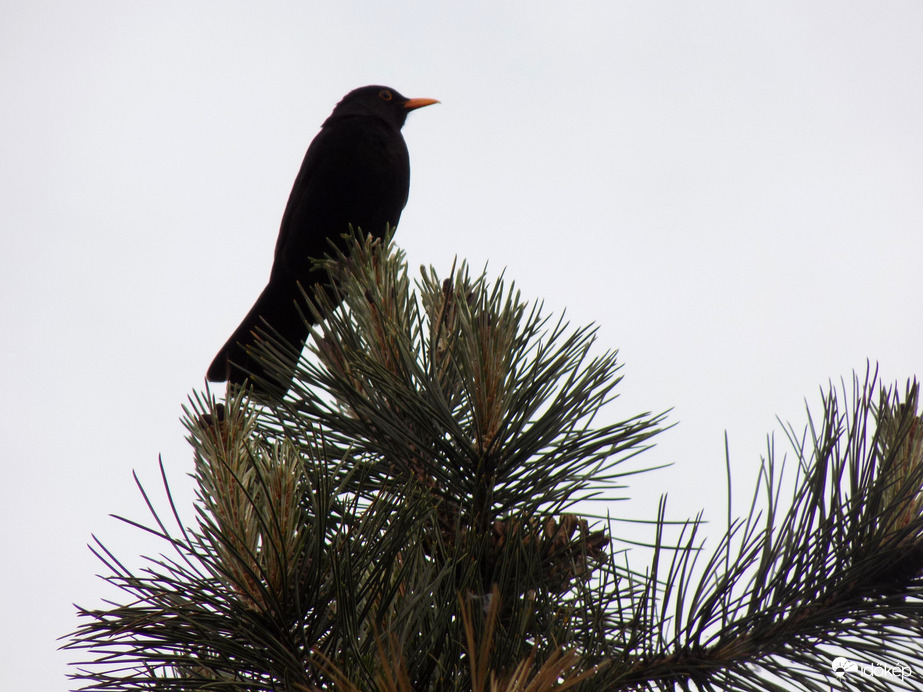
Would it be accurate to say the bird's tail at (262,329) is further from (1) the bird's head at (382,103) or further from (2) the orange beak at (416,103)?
(2) the orange beak at (416,103)

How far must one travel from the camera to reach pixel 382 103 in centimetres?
543

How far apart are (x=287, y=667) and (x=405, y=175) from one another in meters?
3.70

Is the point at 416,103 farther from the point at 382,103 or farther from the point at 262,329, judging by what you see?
the point at 262,329

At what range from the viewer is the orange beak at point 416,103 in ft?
18.1

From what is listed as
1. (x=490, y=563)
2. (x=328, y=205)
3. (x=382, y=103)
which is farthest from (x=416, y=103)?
(x=490, y=563)

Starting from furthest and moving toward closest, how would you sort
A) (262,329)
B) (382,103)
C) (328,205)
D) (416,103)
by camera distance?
(416,103) < (382,103) < (328,205) < (262,329)

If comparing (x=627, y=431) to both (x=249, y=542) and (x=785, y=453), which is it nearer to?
(x=785, y=453)

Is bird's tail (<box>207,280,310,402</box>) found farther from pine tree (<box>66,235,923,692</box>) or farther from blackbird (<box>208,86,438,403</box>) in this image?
pine tree (<box>66,235,923,692</box>)

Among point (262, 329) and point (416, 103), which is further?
point (416, 103)

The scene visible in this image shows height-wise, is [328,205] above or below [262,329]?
above

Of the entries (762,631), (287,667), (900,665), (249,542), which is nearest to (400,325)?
(249,542)

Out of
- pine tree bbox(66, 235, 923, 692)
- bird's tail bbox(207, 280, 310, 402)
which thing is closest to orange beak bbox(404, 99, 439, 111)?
bird's tail bbox(207, 280, 310, 402)

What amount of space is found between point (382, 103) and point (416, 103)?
0.81 ft

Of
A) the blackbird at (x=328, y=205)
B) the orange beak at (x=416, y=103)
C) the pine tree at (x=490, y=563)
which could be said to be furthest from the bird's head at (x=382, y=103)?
the pine tree at (x=490, y=563)
